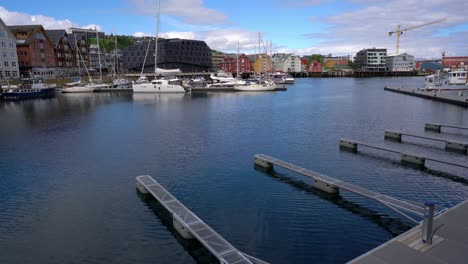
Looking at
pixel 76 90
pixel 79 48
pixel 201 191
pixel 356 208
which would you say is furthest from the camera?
pixel 79 48

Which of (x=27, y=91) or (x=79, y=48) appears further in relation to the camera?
(x=79, y=48)

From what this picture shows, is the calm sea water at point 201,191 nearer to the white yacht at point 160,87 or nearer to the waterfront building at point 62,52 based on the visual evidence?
the white yacht at point 160,87

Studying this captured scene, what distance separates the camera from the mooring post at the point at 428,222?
9.81 m

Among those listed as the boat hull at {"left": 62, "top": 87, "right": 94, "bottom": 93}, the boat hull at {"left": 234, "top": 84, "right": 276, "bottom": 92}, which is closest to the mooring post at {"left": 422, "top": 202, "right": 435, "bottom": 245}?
the boat hull at {"left": 234, "top": 84, "right": 276, "bottom": 92}

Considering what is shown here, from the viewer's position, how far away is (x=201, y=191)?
726 inches

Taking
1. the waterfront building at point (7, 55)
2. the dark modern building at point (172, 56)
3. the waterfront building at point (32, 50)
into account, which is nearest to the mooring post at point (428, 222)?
the waterfront building at point (7, 55)

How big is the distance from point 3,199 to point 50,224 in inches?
196

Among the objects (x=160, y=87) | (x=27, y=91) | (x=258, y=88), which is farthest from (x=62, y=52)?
(x=258, y=88)

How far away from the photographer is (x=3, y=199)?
58.0ft

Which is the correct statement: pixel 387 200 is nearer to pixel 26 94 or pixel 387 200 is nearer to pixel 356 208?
pixel 356 208

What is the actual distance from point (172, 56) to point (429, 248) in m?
162

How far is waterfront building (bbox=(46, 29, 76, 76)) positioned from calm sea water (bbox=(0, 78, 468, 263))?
9536 cm

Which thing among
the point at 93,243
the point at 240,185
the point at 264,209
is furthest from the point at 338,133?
the point at 93,243

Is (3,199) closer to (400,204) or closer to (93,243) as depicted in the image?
(93,243)
